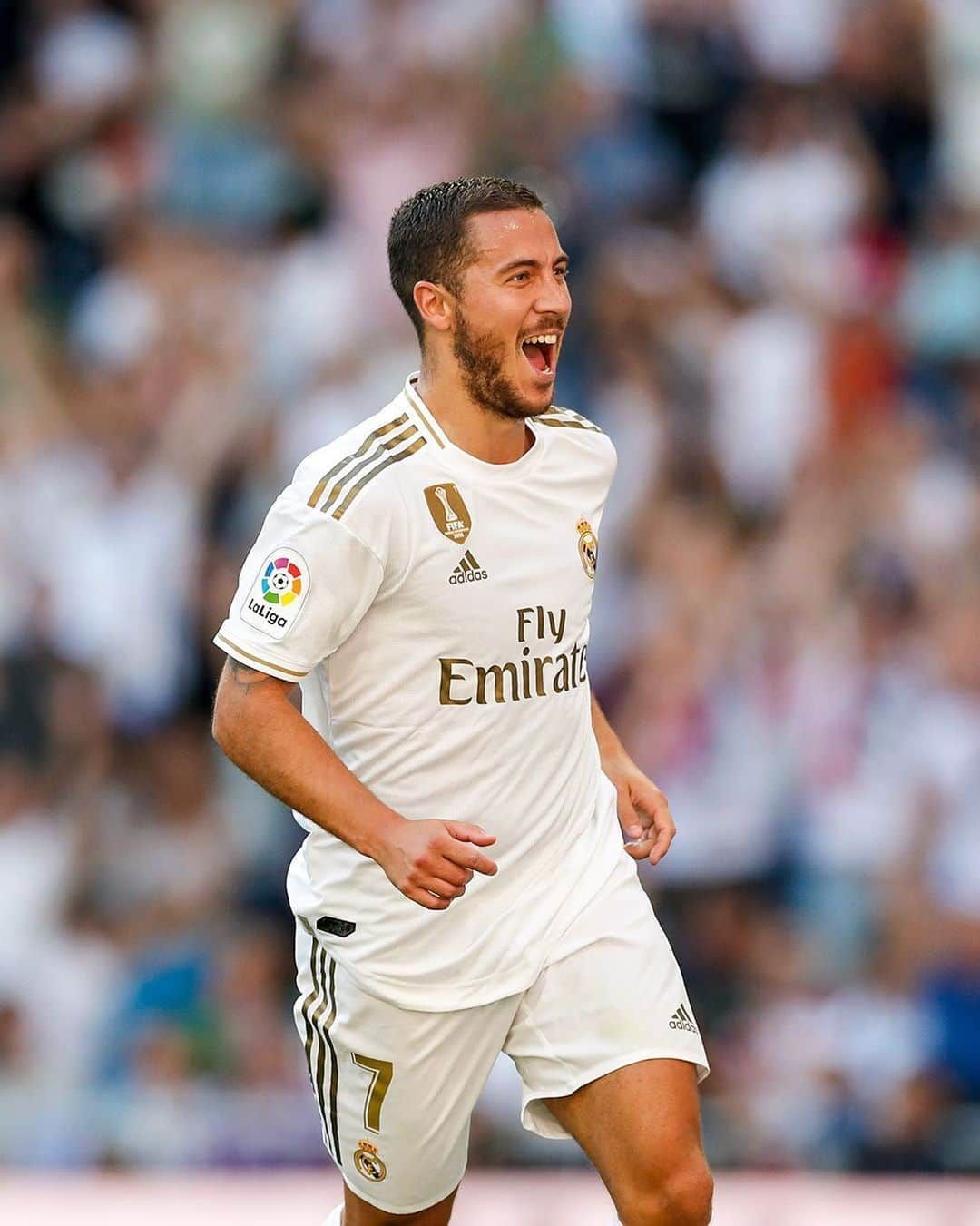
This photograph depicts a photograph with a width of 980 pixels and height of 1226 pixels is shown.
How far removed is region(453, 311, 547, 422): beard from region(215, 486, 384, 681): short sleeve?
44 centimetres

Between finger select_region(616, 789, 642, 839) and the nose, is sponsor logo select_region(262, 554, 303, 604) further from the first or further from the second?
finger select_region(616, 789, 642, 839)

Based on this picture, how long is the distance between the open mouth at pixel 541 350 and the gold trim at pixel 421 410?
0.23 metres

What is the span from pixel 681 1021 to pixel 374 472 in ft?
4.06

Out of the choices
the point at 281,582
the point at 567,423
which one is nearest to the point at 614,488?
the point at 567,423

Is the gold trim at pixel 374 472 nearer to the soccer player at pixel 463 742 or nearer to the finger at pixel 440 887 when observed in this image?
the soccer player at pixel 463 742

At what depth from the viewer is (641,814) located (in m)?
4.21

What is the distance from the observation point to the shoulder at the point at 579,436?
4215 millimetres

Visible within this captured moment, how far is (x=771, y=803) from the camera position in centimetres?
688

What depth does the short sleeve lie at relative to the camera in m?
3.68

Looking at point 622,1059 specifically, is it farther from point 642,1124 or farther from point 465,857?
point 465,857

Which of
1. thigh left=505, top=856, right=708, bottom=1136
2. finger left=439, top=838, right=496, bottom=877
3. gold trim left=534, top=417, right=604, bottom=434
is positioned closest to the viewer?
finger left=439, top=838, right=496, bottom=877

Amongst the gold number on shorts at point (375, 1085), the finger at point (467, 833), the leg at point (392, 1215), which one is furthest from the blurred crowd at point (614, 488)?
the finger at point (467, 833)

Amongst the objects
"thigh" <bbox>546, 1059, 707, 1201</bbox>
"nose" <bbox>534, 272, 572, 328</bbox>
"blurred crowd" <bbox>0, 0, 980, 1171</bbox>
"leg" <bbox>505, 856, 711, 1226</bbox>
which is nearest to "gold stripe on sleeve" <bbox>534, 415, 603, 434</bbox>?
"nose" <bbox>534, 272, 572, 328</bbox>

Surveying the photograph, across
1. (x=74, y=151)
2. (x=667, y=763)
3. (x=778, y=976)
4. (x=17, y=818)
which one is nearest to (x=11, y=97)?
(x=74, y=151)
